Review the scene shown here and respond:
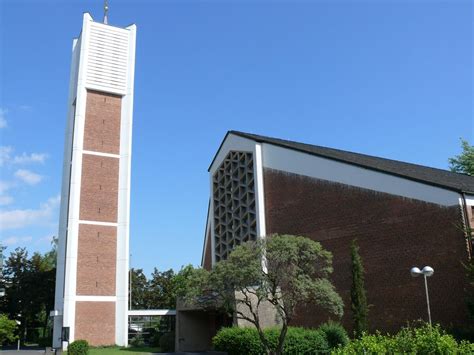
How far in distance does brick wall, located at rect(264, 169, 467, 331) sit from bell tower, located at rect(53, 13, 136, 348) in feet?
56.4

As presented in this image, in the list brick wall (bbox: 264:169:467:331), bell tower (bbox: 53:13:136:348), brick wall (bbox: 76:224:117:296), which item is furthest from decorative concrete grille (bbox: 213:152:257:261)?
brick wall (bbox: 76:224:117:296)

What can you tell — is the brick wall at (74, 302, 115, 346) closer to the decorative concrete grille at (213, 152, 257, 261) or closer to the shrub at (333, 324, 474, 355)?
the decorative concrete grille at (213, 152, 257, 261)

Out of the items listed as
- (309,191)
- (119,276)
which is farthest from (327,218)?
(119,276)

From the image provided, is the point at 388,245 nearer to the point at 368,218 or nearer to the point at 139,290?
the point at 368,218

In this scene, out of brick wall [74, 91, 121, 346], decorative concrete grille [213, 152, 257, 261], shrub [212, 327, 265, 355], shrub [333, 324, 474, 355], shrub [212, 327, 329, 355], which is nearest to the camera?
shrub [333, 324, 474, 355]

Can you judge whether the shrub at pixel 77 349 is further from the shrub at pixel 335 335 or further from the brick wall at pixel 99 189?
the brick wall at pixel 99 189

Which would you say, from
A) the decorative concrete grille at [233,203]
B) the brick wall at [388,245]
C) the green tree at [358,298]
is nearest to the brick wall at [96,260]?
the decorative concrete grille at [233,203]

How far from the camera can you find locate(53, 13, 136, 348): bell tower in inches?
1545

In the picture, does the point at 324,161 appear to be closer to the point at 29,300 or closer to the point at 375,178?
the point at 375,178

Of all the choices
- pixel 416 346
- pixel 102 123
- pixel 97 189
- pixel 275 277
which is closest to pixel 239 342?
pixel 275 277

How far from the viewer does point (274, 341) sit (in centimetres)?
2359

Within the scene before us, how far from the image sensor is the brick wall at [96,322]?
38438mm

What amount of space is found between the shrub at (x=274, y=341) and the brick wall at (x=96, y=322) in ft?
55.7

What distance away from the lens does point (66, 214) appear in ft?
137
